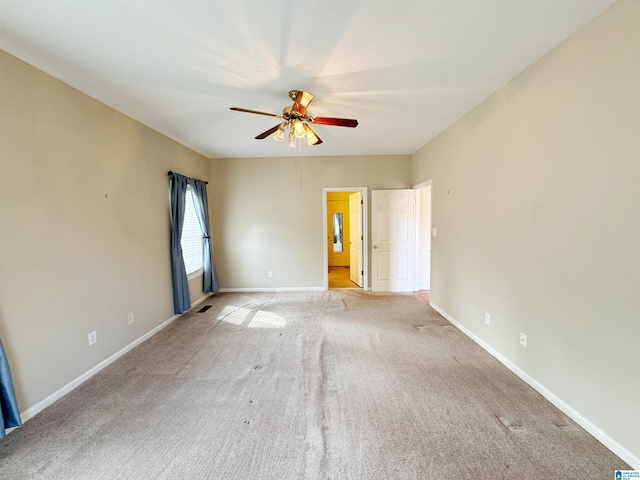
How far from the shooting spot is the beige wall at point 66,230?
1852 mm

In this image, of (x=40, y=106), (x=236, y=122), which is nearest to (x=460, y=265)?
(x=236, y=122)

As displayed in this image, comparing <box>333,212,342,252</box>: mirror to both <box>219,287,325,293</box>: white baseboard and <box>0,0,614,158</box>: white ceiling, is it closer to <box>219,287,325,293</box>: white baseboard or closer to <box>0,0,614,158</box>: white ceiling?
<box>219,287,325,293</box>: white baseboard

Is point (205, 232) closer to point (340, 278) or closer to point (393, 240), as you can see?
point (340, 278)

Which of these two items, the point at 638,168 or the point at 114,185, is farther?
the point at 114,185

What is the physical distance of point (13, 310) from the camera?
6.01 ft

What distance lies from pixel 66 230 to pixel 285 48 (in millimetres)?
2388

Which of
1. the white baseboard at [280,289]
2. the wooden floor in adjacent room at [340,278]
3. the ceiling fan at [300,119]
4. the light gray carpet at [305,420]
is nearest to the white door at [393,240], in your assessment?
the wooden floor in adjacent room at [340,278]

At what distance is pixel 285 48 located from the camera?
186 cm

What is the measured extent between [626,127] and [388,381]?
2372 mm

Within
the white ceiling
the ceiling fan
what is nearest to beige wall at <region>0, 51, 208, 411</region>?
the white ceiling

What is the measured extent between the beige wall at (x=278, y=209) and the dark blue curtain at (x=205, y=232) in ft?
1.33

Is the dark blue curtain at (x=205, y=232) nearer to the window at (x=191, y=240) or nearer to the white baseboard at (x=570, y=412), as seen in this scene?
the window at (x=191, y=240)

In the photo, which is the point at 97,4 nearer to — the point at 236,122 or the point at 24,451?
the point at 236,122

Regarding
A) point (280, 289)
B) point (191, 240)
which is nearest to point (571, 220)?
point (280, 289)
